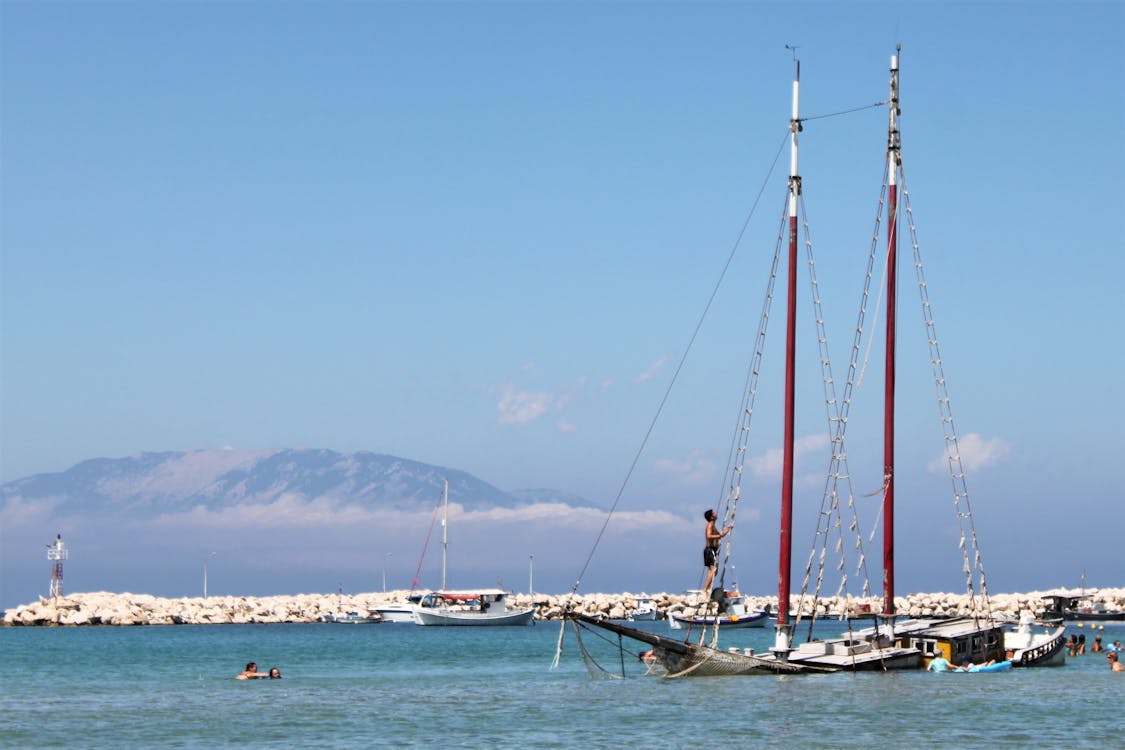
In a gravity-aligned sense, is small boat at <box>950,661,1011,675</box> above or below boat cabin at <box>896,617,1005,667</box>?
below

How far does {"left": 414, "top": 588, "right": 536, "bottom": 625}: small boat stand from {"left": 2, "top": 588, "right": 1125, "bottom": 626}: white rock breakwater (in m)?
13.1

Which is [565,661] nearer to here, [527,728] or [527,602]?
[527,728]

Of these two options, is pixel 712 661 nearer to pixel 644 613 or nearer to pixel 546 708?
pixel 546 708

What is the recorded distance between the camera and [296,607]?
190 meters

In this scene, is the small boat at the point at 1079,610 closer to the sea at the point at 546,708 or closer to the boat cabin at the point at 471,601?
the boat cabin at the point at 471,601

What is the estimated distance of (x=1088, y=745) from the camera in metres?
42.7

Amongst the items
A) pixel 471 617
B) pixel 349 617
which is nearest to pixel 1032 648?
pixel 471 617

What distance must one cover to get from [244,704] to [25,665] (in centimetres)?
3848

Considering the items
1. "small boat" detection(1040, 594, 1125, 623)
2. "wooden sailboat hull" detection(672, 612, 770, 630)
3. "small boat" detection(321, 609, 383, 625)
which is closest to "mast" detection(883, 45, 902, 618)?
"wooden sailboat hull" detection(672, 612, 770, 630)

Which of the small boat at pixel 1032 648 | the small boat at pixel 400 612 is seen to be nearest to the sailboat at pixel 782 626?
the small boat at pixel 1032 648

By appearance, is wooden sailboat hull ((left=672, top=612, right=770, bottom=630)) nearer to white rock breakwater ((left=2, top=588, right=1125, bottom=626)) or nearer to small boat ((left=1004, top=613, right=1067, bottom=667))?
white rock breakwater ((left=2, top=588, right=1125, bottom=626))

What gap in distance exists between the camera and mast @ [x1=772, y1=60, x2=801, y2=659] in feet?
186

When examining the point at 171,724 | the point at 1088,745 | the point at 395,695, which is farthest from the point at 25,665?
the point at 1088,745

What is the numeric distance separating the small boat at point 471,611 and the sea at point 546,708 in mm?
71752
